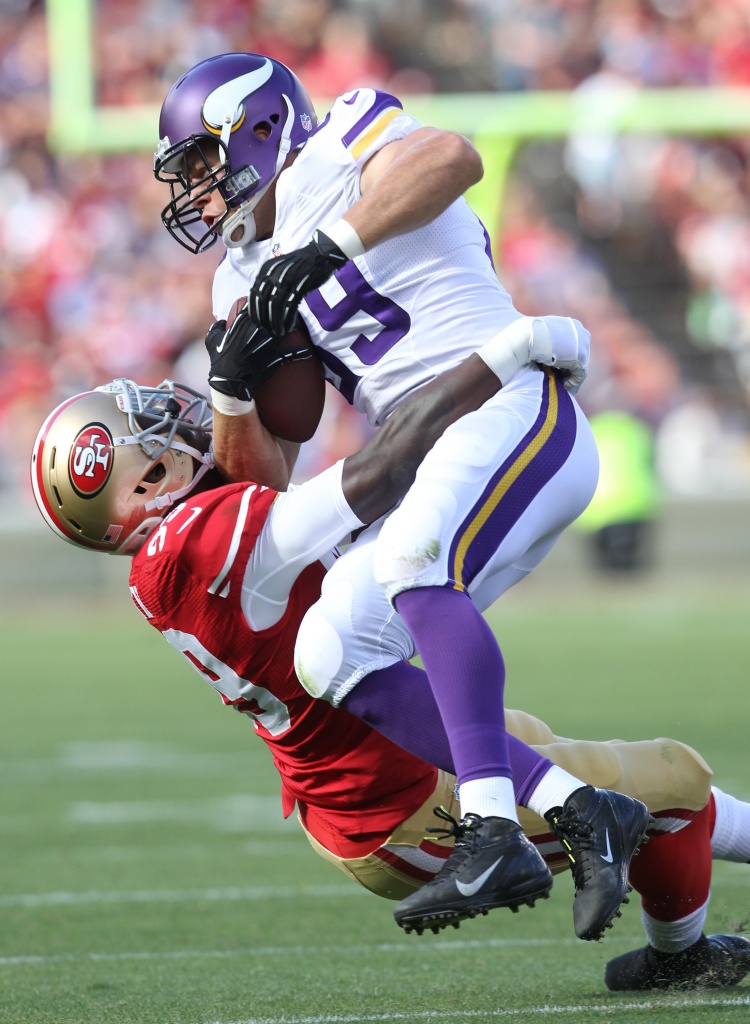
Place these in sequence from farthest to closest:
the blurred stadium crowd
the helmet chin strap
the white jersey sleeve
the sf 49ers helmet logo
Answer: the blurred stadium crowd
the helmet chin strap
the sf 49ers helmet logo
the white jersey sleeve

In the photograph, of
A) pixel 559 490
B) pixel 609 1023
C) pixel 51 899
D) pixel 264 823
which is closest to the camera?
pixel 609 1023

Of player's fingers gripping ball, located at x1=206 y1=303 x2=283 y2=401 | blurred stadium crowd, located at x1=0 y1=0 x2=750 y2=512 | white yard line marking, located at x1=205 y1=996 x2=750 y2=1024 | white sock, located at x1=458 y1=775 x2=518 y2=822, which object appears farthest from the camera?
blurred stadium crowd, located at x1=0 y1=0 x2=750 y2=512

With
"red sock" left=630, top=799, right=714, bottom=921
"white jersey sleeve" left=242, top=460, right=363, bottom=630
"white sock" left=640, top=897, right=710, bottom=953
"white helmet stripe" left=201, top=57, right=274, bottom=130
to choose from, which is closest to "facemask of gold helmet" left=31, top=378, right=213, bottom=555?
A: "white jersey sleeve" left=242, top=460, right=363, bottom=630

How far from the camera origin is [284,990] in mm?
3725

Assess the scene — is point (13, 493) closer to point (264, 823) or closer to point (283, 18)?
point (283, 18)

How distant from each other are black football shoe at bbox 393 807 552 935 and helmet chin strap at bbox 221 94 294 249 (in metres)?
1.48

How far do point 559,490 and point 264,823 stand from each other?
334cm

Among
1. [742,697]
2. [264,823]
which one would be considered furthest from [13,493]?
[264,823]

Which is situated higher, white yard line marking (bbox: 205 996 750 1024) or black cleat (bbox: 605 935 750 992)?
white yard line marking (bbox: 205 996 750 1024)

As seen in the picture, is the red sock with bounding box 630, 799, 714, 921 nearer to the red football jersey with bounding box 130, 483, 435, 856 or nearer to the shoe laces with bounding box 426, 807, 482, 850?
the red football jersey with bounding box 130, 483, 435, 856

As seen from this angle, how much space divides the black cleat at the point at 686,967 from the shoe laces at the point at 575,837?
699 millimetres

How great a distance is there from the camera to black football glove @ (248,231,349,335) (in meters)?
3.25

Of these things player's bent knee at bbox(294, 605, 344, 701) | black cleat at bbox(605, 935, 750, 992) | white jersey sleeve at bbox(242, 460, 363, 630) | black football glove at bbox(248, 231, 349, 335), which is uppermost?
black football glove at bbox(248, 231, 349, 335)

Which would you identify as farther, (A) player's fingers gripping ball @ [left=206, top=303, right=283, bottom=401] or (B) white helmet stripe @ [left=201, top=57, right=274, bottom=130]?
(B) white helmet stripe @ [left=201, top=57, right=274, bottom=130]
